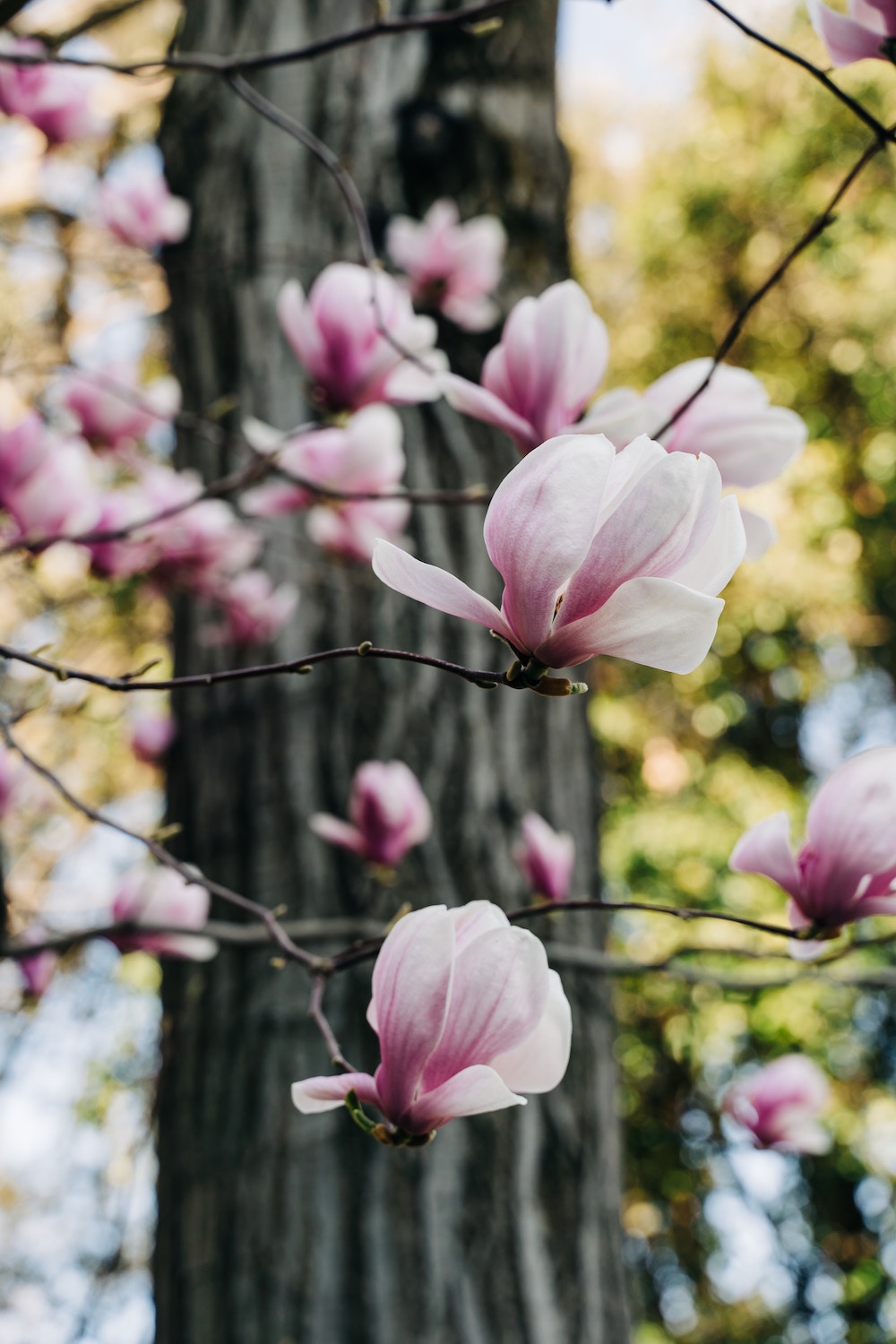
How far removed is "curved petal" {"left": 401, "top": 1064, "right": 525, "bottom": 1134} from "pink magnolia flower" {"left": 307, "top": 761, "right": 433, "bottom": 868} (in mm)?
442

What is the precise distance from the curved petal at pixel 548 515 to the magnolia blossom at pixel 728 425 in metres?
0.19

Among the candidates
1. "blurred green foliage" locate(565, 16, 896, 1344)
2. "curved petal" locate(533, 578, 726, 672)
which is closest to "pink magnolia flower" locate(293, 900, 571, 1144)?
"curved petal" locate(533, 578, 726, 672)

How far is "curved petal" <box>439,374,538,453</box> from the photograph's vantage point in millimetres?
566

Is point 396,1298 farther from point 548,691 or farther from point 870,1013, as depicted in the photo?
point 870,1013

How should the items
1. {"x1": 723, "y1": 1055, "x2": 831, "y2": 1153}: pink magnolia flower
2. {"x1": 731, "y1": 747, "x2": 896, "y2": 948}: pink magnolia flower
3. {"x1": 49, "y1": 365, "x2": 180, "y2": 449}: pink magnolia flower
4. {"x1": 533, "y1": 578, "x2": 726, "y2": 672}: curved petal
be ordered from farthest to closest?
{"x1": 49, "y1": 365, "x2": 180, "y2": 449}: pink magnolia flower, {"x1": 723, "y1": 1055, "x2": 831, "y2": 1153}: pink magnolia flower, {"x1": 731, "y1": 747, "x2": 896, "y2": 948}: pink magnolia flower, {"x1": 533, "y1": 578, "x2": 726, "y2": 672}: curved petal

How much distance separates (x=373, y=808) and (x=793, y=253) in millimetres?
554

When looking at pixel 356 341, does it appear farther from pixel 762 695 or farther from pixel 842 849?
pixel 762 695

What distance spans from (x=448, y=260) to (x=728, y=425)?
1.75 feet

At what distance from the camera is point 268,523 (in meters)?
1.28

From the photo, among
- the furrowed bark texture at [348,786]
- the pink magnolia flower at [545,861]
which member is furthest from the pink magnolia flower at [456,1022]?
the furrowed bark texture at [348,786]

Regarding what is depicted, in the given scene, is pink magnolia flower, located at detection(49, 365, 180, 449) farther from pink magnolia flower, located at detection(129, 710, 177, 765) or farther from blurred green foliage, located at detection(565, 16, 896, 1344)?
blurred green foliage, located at detection(565, 16, 896, 1344)

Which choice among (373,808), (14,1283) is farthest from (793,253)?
(14,1283)

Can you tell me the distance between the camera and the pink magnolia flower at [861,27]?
52cm

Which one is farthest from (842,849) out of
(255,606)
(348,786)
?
A: (255,606)
